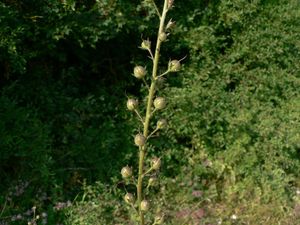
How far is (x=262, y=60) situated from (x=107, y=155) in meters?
1.70

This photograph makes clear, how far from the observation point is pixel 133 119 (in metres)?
4.30

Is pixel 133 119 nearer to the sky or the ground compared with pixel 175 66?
nearer to the ground

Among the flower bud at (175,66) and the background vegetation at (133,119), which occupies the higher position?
the flower bud at (175,66)

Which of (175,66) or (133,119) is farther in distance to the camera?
(133,119)

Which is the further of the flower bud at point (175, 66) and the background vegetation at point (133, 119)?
the background vegetation at point (133, 119)

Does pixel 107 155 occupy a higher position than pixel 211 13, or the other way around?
pixel 211 13

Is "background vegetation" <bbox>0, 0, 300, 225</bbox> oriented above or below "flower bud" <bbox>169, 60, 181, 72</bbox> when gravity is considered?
below

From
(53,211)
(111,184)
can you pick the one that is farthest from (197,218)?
(53,211)

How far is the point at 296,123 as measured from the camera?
15.1 feet

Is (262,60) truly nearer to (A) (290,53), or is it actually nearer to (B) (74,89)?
(A) (290,53)

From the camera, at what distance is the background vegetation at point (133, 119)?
370cm

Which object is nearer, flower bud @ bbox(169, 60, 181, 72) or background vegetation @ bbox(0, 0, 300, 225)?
flower bud @ bbox(169, 60, 181, 72)

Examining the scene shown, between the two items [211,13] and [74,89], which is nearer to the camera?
[74,89]

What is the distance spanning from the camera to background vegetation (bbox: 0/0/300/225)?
3699 millimetres
